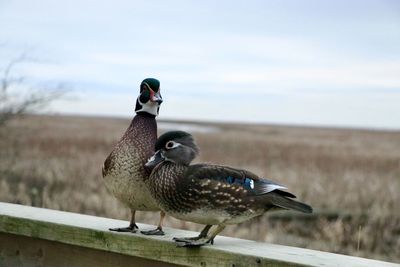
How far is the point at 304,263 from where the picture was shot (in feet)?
7.66

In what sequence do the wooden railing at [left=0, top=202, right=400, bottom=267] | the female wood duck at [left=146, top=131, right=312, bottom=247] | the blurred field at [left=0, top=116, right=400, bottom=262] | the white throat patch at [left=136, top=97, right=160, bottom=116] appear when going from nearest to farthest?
the female wood duck at [left=146, top=131, right=312, bottom=247] < the wooden railing at [left=0, top=202, right=400, bottom=267] < the white throat patch at [left=136, top=97, right=160, bottom=116] < the blurred field at [left=0, top=116, right=400, bottom=262]

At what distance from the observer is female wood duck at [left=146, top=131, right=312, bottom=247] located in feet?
7.63

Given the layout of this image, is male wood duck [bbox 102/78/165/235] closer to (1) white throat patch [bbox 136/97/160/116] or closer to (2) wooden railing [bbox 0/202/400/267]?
(1) white throat patch [bbox 136/97/160/116]

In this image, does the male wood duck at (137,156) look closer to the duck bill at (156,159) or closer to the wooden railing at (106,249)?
the duck bill at (156,159)

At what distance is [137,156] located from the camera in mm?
2527

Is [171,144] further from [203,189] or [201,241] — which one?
[201,241]

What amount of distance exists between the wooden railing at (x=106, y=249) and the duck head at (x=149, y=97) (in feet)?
1.69

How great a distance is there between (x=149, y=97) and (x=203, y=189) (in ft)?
1.47

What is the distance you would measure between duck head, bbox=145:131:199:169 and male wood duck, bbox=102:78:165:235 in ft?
0.39

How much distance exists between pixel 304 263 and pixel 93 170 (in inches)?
361

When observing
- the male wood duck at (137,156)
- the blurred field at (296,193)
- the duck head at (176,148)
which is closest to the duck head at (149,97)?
the male wood duck at (137,156)

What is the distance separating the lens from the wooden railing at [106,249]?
95.8 inches

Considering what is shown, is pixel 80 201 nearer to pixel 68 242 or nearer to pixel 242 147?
pixel 68 242

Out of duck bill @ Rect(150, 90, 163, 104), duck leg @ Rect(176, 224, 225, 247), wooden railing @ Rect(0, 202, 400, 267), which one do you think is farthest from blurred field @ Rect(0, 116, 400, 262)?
duck bill @ Rect(150, 90, 163, 104)
